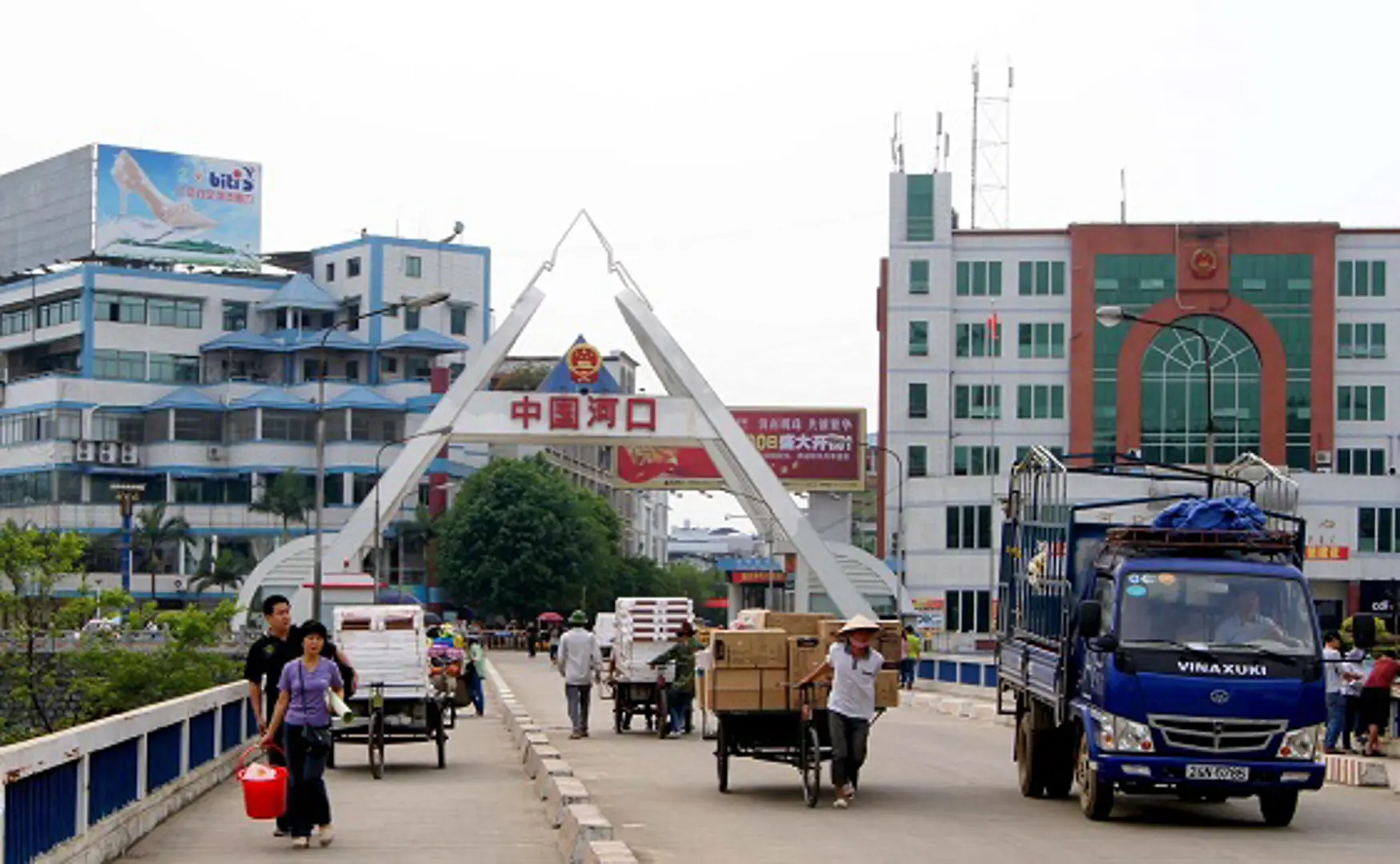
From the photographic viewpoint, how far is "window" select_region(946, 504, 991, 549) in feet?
258

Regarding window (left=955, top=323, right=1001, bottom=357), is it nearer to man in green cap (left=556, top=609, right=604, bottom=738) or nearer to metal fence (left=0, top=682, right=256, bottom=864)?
man in green cap (left=556, top=609, right=604, bottom=738)

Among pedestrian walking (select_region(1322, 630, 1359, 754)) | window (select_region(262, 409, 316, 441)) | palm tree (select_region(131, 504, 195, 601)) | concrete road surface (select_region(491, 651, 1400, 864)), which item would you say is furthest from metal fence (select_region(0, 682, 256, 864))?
window (select_region(262, 409, 316, 441))

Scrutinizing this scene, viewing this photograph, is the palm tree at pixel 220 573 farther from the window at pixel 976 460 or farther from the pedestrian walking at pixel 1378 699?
the pedestrian walking at pixel 1378 699

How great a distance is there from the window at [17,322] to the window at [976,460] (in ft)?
151

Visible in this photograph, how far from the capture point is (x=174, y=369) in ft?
331

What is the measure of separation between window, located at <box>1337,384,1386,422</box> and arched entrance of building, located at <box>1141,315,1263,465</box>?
3.38 meters

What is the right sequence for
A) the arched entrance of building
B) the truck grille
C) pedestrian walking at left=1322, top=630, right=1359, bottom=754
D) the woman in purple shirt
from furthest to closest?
the arched entrance of building, pedestrian walking at left=1322, top=630, right=1359, bottom=754, the truck grille, the woman in purple shirt

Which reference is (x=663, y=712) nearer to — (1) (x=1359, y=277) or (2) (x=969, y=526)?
(2) (x=969, y=526)

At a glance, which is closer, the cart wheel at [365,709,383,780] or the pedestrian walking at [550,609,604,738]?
the cart wheel at [365,709,383,780]

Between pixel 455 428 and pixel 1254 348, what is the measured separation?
131 feet

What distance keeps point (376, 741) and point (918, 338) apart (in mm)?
63796

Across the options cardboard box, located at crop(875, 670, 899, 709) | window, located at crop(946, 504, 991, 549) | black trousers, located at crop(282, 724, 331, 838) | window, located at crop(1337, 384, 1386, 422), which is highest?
window, located at crop(1337, 384, 1386, 422)

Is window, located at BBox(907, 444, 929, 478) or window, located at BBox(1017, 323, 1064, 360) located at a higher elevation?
window, located at BBox(1017, 323, 1064, 360)

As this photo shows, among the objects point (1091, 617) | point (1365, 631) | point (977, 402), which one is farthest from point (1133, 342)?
point (1091, 617)
